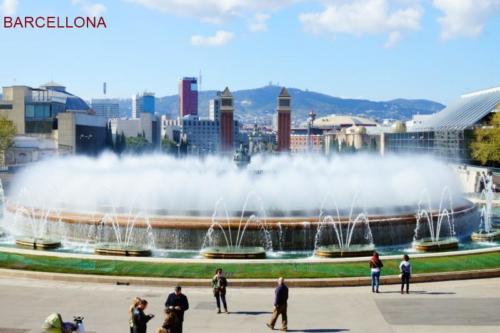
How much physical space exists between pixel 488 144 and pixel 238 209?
174 ft

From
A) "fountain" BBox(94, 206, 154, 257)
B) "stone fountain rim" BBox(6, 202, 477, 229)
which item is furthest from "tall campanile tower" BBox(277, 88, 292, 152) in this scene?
"fountain" BBox(94, 206, 154, 257)

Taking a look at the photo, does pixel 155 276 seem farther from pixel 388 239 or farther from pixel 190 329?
pixel 388 239

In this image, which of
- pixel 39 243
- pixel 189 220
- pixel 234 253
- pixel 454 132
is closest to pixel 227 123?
pixel 454 132

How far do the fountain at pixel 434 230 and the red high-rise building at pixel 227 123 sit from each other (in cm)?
13299

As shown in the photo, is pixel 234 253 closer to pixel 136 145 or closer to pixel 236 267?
pixel 236 267

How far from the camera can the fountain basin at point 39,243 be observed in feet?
88.3

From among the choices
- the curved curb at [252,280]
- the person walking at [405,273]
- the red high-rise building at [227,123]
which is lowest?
the curved curb at [252,280]

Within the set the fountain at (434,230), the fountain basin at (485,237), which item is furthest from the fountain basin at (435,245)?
the fountain basin at (485,237)

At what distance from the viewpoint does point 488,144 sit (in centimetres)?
7538

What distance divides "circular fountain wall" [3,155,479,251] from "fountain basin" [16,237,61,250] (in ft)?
5.06

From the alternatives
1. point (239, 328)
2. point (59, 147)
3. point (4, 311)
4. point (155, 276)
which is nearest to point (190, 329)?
point (239, 328)

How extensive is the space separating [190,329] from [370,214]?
1618 centimetres

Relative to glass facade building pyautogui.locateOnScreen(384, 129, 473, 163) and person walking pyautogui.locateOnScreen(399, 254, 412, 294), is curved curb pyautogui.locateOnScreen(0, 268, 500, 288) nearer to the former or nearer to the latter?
person walking pyautogui.locateOnScreen(399, 254, 412, 294)

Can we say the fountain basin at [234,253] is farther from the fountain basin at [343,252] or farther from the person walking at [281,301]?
the person walking at [281,301]
